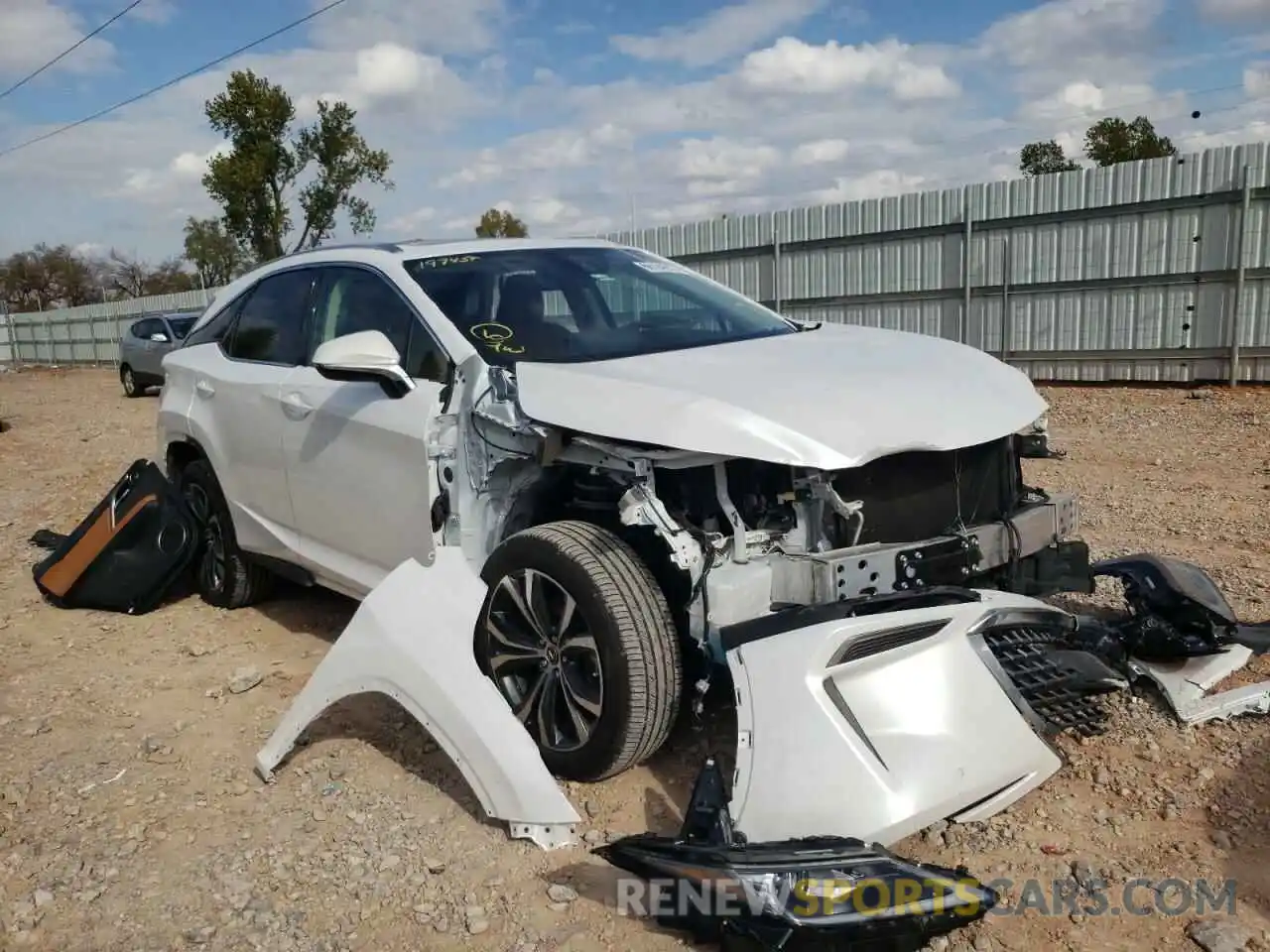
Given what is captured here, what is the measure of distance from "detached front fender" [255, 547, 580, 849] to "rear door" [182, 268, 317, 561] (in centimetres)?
129

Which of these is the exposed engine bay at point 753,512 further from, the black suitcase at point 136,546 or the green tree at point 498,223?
the green tree at point 498,223

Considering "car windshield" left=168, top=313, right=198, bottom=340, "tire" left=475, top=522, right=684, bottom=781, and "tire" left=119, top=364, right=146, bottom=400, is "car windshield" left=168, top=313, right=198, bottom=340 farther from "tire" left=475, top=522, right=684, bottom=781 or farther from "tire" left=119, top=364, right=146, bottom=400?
"tire" left=475, top=522, right=684, bottom=781

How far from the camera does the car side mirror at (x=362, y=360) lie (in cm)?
350

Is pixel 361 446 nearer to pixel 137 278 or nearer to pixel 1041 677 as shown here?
pixel 1041 677

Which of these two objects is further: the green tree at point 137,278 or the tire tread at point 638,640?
the green tree at point 137,278

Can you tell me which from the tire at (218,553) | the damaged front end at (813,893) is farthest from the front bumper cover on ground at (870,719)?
the tire at (218,553)

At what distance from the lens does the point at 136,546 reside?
5324 mm

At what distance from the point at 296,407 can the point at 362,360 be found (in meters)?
0.94

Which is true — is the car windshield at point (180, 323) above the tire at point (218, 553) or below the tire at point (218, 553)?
above

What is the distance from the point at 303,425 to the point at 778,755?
2.58 metres

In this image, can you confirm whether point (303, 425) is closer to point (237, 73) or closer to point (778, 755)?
point (778, 755)

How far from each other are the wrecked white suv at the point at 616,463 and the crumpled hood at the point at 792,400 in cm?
1

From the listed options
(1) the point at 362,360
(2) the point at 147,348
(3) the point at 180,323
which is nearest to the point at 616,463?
(1) the point at 362,360

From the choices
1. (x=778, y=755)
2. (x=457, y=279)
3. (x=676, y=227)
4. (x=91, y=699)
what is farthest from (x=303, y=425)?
(x=676, y=227)
